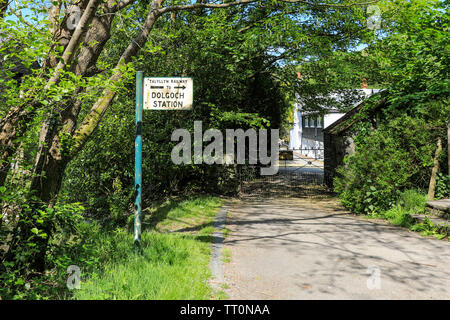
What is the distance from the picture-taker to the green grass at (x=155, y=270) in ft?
14.5

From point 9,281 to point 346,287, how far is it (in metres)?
4.20

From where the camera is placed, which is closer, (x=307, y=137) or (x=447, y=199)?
(x=447, y=199)

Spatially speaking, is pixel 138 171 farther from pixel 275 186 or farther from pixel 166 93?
pixel 275 186

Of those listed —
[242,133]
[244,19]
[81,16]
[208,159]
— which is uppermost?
[244,19]

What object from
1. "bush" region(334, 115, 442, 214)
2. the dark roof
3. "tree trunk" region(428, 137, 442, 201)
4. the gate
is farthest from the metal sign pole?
the gate

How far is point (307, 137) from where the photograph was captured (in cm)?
4759

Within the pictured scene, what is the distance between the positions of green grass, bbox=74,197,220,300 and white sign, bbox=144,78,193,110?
2.25 meters

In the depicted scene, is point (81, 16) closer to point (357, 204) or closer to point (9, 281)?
point (9, 281)

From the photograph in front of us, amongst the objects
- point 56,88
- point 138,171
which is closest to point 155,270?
point 138,171

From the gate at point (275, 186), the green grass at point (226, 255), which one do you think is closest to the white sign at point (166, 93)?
the green grass at point (226, 255)

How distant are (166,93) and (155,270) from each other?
2.70 meters

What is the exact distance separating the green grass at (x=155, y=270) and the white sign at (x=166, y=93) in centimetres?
225

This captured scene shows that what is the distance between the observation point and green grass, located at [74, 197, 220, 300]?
174 inches
